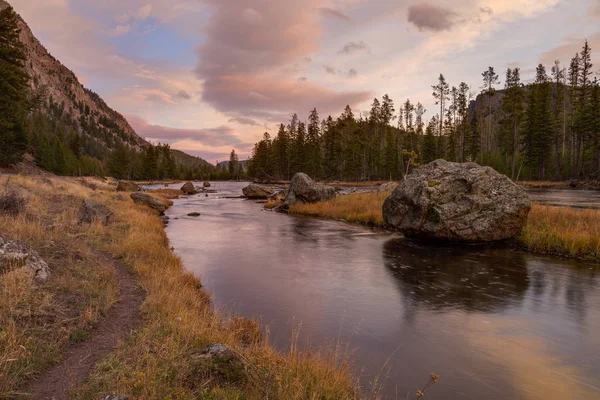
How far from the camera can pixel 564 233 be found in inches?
642

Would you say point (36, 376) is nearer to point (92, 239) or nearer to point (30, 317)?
point (30, 317)

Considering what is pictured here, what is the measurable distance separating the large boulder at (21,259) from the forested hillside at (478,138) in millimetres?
33913

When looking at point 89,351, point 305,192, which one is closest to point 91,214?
point 89,351

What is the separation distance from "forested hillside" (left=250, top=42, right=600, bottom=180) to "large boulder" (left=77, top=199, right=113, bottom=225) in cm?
2893

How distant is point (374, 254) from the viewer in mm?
17109

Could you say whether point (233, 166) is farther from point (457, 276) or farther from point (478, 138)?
point (457, 276)

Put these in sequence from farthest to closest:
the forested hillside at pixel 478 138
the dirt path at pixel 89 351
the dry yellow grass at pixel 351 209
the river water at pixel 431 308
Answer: the forested hillside at pixel 478 138 < the dry yellow grass at pixel 351 209 < the river water at pixel 431 308 < the dirt path at pixel 89 351

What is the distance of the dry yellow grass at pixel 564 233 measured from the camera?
1534 cm

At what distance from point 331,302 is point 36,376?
7.57 metres

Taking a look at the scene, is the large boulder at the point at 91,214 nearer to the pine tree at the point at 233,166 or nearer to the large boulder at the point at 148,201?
the large boulder at the point at 148,201

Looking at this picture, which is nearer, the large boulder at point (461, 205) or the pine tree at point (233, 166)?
the large boulder at point (461, 205)


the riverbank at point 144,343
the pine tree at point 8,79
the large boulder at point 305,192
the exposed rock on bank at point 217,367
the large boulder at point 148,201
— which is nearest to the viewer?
the riverbank at point 144,343

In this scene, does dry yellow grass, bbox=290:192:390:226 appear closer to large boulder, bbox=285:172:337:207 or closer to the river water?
large boulder, bbox=285:172:337:207

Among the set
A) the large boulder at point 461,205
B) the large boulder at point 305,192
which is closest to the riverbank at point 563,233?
the large boulder at point 461,205
